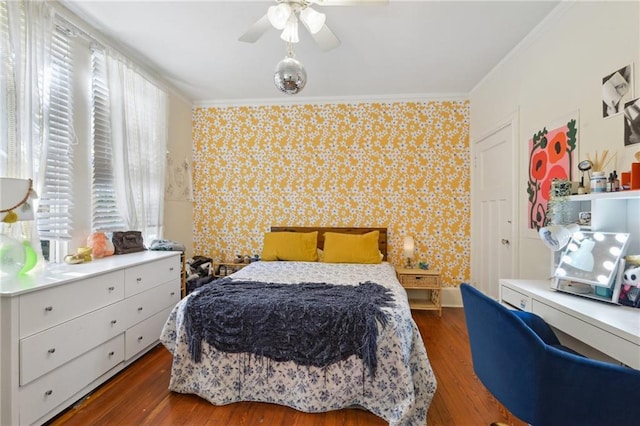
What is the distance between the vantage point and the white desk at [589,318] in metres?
1.11

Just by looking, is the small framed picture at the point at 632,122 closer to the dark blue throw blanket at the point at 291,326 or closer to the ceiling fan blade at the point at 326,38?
the dark blue throw blanket at the point at 291,326

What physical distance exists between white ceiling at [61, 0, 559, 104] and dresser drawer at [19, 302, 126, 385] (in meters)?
2.20

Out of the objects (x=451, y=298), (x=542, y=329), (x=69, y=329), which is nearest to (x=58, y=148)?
(x=69, y=329)

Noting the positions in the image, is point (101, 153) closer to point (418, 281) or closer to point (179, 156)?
point (179, 156)

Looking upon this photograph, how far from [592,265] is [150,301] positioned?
10.1 ft

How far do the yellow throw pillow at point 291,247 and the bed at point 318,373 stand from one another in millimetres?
1515

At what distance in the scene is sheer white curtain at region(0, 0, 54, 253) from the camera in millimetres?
1721

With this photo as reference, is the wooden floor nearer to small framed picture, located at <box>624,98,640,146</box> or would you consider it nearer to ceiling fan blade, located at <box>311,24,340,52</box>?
small framed picture, located at <box>624,98,640,146</box>

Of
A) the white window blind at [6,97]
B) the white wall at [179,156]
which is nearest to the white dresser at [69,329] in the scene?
the white window blind at [6,97]

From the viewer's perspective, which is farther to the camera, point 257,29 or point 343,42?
point 343,42

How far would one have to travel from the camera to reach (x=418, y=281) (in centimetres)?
339

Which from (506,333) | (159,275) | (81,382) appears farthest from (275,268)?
(506,333)

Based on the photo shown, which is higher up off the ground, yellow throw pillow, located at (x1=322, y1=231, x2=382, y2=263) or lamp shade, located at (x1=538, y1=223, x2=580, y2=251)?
lamp shade, located at (x1=538, y1=223, x2=580, y2=251)

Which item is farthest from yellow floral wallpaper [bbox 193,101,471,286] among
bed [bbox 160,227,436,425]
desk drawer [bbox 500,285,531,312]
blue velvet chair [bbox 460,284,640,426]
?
blue velvet chair [bbox 460,284,640,426]
